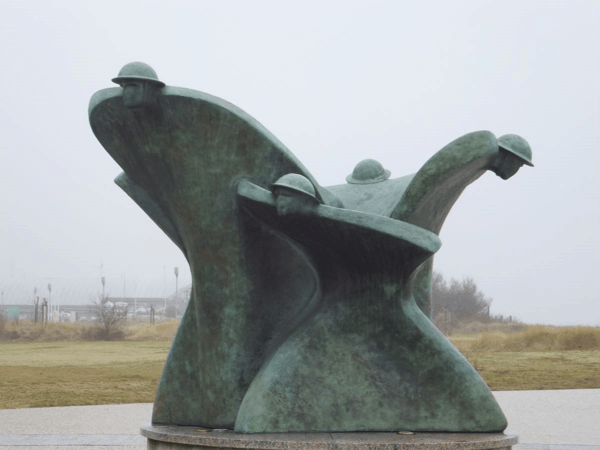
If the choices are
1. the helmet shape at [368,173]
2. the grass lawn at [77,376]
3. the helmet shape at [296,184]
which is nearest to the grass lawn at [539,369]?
the grass lawn at [77,376]

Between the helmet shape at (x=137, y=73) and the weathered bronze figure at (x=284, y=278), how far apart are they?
0.05 ft

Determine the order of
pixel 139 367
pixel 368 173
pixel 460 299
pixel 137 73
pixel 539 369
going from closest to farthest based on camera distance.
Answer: pixel 137 73 < pixel 368 173 < pixel 539 369 < pixel 139 367 < pixel 460 299

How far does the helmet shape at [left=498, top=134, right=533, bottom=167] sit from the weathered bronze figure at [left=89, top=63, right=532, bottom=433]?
1 centimetres

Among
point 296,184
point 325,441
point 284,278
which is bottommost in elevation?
point 325,441

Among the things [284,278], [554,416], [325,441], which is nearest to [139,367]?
[554,416]

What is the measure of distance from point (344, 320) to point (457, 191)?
175 cm

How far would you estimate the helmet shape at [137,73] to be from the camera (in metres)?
5.67

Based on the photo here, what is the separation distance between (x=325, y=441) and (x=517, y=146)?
3.08 metres

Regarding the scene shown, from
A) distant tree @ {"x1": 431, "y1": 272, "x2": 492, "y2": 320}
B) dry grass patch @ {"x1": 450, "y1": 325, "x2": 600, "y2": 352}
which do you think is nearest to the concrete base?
dry grass patch @ {"x1": 450, "y1": 325, "x2": 600, "y2": 352}

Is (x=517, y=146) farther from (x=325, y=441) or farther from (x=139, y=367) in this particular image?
(x=139, y=367)

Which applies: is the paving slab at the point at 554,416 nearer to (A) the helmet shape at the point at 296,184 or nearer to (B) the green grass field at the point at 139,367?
(B) the green grass field at the point at 139,367

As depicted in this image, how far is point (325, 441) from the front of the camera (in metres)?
5.02

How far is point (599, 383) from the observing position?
1570 centimetres

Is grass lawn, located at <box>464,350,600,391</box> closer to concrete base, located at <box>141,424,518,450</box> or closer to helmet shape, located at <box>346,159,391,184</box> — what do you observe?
helmet shape, located at <box>346,159,391,184</box>
